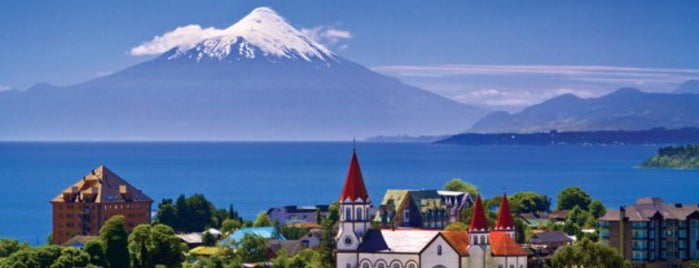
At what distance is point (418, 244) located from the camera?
6762 cm

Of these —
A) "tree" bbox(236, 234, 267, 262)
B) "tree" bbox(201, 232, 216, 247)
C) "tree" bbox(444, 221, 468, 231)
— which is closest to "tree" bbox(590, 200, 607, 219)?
"tree" bbox(444, 221, 468, 231)

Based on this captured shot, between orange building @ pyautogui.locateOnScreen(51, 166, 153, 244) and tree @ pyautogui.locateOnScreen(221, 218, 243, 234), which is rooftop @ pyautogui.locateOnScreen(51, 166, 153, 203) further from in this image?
tree @ pyautogui.locateOnScreen(221, 218, 243, 234)

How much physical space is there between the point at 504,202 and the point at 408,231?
4.46 metres

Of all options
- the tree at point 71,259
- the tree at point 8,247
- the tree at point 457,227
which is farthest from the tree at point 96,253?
the tree at point 457,227

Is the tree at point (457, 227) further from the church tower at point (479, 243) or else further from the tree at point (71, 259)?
the tree at point (71, 259)

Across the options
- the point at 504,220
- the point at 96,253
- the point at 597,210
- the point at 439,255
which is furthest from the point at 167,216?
the point at 439,255

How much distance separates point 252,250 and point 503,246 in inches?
647

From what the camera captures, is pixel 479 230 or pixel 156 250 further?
pixel 156 250

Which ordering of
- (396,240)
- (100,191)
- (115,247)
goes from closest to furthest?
(396,240), (115,247), (100,191)

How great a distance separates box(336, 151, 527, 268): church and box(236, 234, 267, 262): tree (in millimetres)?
9585

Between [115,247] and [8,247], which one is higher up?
[115,247]

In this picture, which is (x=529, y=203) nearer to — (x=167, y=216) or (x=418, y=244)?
(x=167, y=216)

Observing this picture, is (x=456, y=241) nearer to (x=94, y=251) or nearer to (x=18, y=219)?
(x=94, y=251)

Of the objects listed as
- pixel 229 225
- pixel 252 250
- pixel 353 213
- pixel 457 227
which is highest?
pixel 353 213
